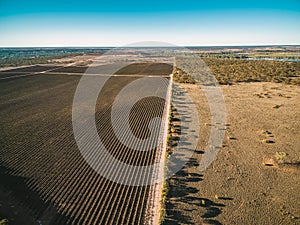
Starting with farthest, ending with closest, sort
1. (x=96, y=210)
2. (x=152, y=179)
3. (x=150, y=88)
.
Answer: (x=150, y=88), (x=152, y=179), (x=96, y=210)

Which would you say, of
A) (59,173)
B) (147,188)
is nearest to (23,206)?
(59,173)

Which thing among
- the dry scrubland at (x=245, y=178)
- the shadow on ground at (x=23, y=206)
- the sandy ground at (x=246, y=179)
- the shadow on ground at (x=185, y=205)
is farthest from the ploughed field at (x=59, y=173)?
the sandy ground at (x=246, y=179)

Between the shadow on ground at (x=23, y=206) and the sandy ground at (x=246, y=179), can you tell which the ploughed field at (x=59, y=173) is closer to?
the shadow on ground at (x=23, y=206)

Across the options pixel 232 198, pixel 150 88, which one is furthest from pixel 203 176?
pixel 150 88

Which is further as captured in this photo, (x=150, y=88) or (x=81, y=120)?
(x=150, y=88)

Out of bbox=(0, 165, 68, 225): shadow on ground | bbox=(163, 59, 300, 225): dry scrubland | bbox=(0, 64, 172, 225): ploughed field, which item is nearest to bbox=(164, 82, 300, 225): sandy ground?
bbox=(163, 59, 300, 225): dry scrubland

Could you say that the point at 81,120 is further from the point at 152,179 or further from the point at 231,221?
the point at 231,221
